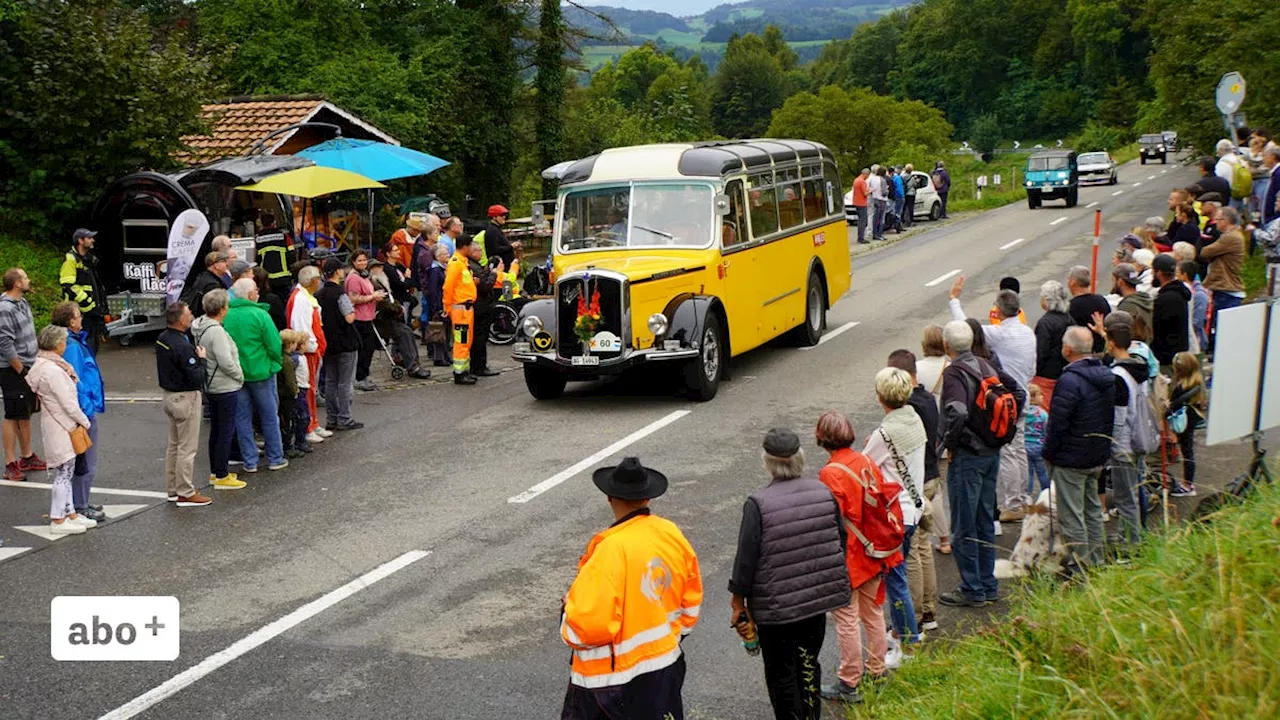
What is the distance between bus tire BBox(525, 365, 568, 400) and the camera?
50.0 feet

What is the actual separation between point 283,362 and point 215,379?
0.98 metres

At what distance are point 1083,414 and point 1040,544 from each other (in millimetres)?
1101

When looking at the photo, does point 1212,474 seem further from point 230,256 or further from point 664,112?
point 664,112

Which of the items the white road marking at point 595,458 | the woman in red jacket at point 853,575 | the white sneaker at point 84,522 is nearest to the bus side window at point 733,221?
the white road marking at point 595,458

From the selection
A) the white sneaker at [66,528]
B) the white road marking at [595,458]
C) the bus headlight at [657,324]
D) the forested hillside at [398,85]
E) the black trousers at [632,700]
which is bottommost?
the white sneaker at [66,528]

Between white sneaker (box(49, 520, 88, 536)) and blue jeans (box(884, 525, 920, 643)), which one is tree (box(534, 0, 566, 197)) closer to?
white sneaker (box(49, 520, 88, 536))

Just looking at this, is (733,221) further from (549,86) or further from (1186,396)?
(549,86)

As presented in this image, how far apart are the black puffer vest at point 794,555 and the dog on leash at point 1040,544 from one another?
2817mm

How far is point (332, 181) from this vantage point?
20.6m

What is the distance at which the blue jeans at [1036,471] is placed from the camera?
10.1 metres

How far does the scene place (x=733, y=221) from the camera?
15898mm

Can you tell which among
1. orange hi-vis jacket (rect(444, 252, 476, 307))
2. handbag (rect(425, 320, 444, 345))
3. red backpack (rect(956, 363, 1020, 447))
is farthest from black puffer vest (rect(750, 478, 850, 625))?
handbag (rect(425, 320, 444, 345))

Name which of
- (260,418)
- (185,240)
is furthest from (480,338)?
(185,240)

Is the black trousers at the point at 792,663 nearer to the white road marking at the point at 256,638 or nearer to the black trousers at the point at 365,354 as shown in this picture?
the white road marking at the point at 256,638
